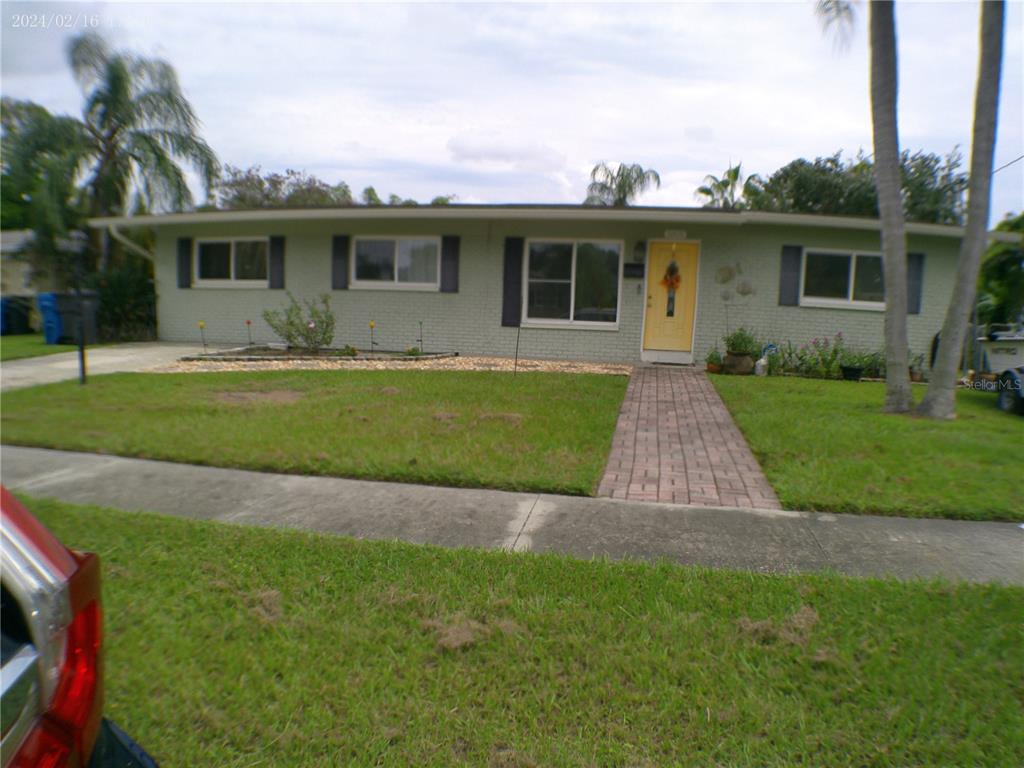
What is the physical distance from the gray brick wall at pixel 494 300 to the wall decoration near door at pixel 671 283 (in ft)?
1.48

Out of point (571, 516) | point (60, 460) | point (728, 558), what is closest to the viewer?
point (728, 558)

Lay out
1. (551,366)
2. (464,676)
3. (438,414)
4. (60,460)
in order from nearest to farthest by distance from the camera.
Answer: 1. (464,676)
2. (60,460)
3. (438,414)
4. (551,366)

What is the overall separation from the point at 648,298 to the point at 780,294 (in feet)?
7.96

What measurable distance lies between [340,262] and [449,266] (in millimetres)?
2416

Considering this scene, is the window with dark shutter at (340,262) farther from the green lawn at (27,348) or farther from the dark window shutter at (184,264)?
the green lawn at (27,348)

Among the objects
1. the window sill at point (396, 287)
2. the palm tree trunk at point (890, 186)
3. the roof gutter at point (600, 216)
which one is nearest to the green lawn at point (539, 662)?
Result: the palm tree trunk at point (890, 186)

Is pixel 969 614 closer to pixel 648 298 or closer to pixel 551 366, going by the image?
pixel 551 366

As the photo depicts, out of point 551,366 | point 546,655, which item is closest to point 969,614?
point 546,655

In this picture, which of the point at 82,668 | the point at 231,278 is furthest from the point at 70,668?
the point at 231,278

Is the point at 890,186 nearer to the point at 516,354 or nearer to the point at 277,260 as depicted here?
the point at 516,354

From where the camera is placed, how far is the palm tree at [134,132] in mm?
3736

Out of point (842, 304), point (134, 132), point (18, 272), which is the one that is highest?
point (134, 132)

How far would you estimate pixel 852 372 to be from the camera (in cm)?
1186

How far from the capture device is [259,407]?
764 centimetres
